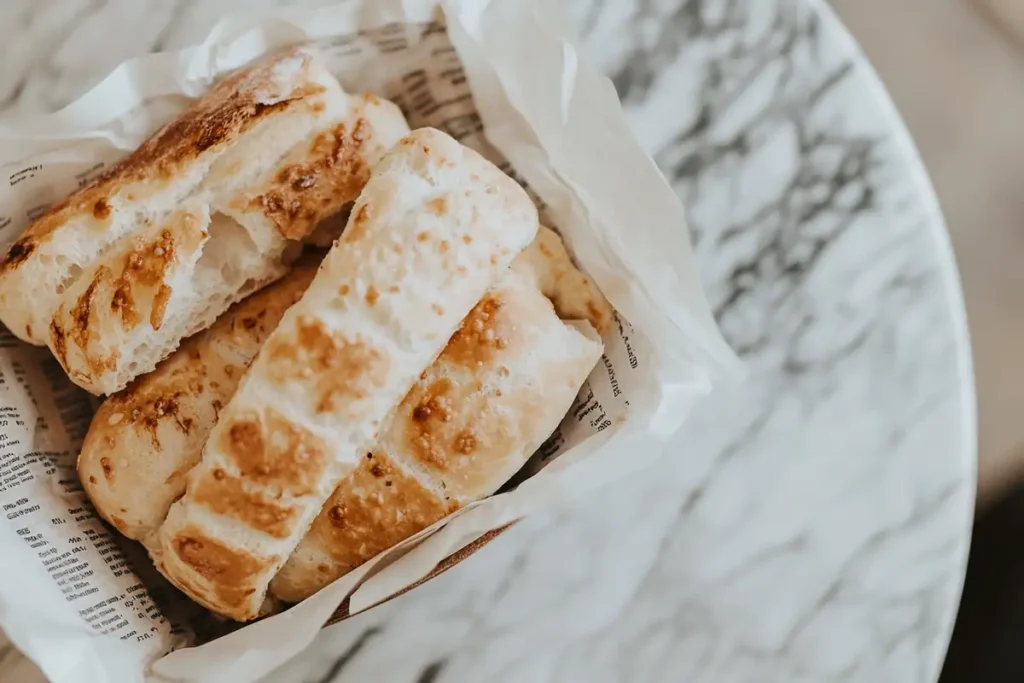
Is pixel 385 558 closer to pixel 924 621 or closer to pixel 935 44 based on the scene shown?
pixel 924 621

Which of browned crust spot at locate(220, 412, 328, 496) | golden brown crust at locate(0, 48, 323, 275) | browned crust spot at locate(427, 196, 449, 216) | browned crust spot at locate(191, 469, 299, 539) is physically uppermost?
golden brown crust at locate(0, 48, 323, 275)

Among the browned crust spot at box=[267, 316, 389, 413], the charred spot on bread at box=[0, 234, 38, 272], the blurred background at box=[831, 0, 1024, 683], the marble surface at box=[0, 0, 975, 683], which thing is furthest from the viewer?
the blurred background at box=[831, 0, 1024, 683]

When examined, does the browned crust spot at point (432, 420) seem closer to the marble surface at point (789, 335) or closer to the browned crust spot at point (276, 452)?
the browned crust spot at point (276, 452)

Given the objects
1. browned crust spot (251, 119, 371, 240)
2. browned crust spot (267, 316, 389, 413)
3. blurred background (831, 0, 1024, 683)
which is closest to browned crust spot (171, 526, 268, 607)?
browned crust spot (267, 316, 389, 413)

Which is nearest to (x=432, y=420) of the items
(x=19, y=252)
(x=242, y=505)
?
(x=242, y=505)

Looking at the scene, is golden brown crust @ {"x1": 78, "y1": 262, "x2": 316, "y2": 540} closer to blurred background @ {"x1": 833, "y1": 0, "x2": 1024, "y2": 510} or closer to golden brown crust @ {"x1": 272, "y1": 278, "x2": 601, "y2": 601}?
golden brown crust @ {"x1": 272, "y1": 278, "x2": 601, "y2": 601}

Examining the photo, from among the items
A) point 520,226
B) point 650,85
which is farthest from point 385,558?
point 650,85

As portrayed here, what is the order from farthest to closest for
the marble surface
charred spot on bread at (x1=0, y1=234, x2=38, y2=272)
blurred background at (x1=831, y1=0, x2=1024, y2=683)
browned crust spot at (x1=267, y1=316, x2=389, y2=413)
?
blurred background at (x1=831, y1=0, x2=1024, y2=683), the marble surface, charred spot on bread at (x1=0, y1=234, x2=38, y2=272), browned crust spot at (x1=267, y1=316, x2=389, y2=413)
